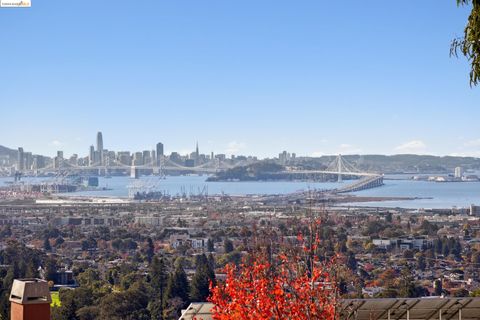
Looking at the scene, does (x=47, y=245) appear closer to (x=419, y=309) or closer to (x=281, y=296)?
(x=419, y=309)

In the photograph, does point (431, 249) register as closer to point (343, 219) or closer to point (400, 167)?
point (343, 219)

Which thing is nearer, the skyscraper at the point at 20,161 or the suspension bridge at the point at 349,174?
the suspension bridge at the point at 349,174

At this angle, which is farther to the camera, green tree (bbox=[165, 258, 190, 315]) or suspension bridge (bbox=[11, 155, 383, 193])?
suspension bridge (bbox=[11, 155, 383, 193])

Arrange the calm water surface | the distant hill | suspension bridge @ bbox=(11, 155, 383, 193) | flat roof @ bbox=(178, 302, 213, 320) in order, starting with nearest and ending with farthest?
1. flat roof @ bbox=(178, 302, 213, 320)
2. the calm water surface
3. suspension bridge @ bbox=(11, 155, 383, 193)
4. the distant hill

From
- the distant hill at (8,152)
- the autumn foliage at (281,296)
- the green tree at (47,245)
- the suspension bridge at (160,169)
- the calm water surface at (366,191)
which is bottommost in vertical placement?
the green tree at (47,245)

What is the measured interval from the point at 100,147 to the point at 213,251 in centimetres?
8624

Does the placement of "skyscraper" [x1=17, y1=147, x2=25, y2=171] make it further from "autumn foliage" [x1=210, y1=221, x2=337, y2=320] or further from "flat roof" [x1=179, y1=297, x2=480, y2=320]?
"autumn foliage" [x1=210, y1=221, x2=337, y2=320]

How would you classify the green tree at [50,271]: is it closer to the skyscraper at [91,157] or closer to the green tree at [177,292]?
the green tree at [177,292]

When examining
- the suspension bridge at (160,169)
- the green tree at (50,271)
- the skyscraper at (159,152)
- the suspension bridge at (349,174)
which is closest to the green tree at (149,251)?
the green tree at (50,271)

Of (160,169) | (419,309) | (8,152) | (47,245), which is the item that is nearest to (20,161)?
(8,152)

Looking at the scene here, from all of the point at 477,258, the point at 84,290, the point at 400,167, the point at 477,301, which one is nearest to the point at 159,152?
the point at 400,167

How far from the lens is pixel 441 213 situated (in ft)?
145

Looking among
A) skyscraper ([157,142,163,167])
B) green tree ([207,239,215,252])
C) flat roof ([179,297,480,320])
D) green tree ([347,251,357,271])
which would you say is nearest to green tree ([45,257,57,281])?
green tree ([347,251,357,271])

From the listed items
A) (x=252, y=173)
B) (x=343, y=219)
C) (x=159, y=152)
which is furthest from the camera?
(x=159, y=152)
